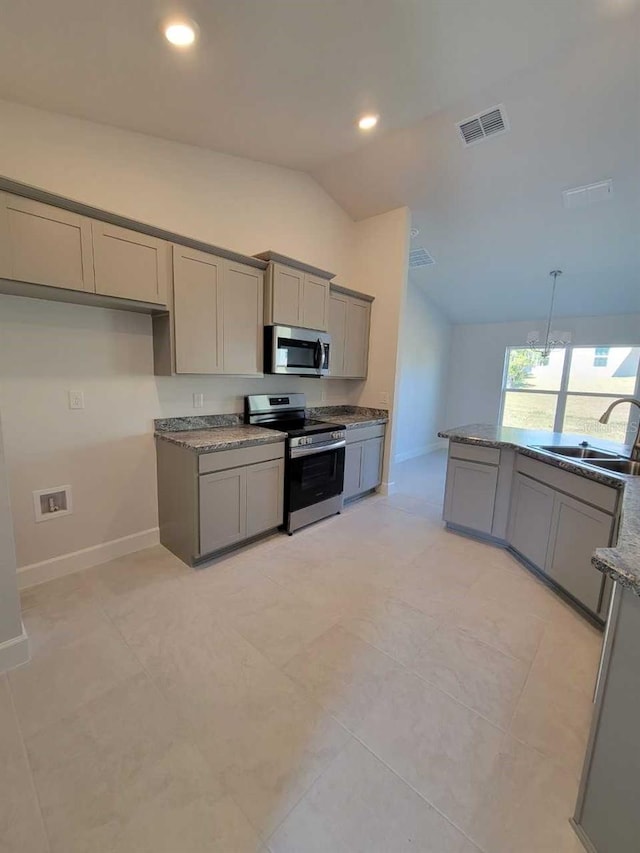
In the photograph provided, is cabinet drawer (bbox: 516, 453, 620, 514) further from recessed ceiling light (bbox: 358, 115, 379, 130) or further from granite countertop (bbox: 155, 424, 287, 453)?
recessed ceiling light (bbox: 358, 115, 379, 130)

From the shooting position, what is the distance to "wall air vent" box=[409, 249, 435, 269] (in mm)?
4757

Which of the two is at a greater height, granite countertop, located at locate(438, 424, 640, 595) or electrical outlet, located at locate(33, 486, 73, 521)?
granite countertop, located at locate(438, 424, 640, 595)

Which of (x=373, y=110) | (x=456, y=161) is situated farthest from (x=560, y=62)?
(x=373, y=110)

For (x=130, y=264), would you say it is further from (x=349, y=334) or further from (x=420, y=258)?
(x=420, y=258)

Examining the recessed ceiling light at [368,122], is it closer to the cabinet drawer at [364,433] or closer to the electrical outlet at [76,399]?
the cabinet drawer at [364,433]

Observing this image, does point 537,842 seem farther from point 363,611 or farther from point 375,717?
point 363,611

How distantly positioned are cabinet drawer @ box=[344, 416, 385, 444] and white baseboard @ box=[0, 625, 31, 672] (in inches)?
111

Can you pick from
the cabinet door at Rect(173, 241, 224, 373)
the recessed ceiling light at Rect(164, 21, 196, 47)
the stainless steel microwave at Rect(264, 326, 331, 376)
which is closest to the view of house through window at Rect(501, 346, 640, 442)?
the stainless steel microwave at Rect(264, 326, 331, 376)

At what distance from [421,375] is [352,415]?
7.87ft

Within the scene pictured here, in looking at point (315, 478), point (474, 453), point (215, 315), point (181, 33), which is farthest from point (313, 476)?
point (181, 33)

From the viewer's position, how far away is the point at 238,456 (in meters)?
2.70

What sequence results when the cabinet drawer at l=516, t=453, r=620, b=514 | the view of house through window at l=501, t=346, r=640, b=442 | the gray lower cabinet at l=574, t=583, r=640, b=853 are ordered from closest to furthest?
the gray lower cabinet at l=574, t=583, r=640, b=853, the cabinet drawer at l=516, t=453, r=620, b=514, the view of house through window at l=501, t=346, r=640, b=442

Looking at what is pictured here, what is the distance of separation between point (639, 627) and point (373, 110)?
349 cm

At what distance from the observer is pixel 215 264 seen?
2.72 meters
